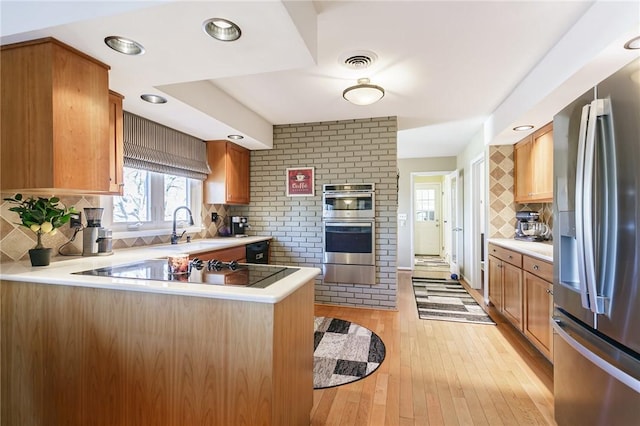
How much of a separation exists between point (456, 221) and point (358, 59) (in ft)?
14.0

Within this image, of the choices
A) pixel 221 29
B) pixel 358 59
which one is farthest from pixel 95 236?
pixel 358 59

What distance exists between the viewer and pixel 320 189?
381 centimetres

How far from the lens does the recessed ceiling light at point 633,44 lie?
4.81ft

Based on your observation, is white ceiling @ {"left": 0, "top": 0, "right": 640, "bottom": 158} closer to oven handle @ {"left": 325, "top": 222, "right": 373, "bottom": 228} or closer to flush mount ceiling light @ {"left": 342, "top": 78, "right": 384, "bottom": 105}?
flush mount ceiling light @ {"left": 342, "top": 78, "right": 384, "bottom": 105}

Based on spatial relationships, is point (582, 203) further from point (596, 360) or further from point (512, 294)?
point (512, 294)

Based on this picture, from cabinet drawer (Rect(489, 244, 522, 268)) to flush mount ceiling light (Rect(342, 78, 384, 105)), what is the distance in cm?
193

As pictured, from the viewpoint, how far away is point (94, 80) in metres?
1.71

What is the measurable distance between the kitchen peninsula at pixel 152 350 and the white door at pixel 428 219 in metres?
7.07

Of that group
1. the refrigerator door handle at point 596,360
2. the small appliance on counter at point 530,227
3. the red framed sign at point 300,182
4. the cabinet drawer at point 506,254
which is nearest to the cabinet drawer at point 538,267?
the cabinet drawer at point 506,254

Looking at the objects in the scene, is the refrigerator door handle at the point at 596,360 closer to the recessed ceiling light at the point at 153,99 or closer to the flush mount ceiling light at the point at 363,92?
the flush mount ceiling light at the point at 363,92

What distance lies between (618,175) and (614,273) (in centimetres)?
39

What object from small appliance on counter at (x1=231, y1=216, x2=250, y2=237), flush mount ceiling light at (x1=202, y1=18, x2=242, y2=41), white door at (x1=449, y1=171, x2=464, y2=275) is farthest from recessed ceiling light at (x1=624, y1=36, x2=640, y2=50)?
white door at (x1=449, y1=171, x2=464, y2=275)

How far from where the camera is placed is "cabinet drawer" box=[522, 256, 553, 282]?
6.93 ft

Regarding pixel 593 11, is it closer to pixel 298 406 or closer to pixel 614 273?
pixel 614 273
